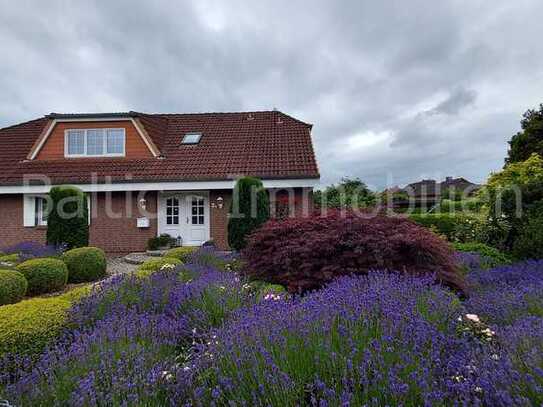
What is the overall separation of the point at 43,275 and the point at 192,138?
11.6 meters

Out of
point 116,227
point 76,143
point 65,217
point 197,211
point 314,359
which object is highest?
point 76,143

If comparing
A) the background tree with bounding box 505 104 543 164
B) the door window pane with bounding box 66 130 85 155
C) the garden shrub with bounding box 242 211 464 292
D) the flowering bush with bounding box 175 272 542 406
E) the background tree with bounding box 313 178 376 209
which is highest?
the background tree with bounding box 505 104 543 164

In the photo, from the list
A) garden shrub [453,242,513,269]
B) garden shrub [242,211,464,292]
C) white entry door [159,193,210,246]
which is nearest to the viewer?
garden shrub [242,211,464,292]

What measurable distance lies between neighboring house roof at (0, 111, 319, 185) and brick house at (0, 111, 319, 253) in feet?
0.13

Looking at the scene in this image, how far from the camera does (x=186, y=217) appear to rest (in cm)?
1575

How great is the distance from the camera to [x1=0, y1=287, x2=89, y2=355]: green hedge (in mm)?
3690

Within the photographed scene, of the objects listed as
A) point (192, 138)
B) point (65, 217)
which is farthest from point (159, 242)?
point (192, 138)

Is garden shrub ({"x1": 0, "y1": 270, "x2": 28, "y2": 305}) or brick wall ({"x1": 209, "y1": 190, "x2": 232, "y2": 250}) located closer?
garden shrub ({"x1": 0, "y1": 270, "x2": 28, "y2": 305})

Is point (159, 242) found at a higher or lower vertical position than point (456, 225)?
lower

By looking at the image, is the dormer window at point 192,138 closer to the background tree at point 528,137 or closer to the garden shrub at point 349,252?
the garden shrub at point 349,252

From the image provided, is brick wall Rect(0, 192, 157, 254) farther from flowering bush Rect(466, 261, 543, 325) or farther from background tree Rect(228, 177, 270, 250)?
flowering bush Rect(466, 261, 543, 325)

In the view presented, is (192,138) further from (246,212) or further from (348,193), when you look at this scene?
(348,193)

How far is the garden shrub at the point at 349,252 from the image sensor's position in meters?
5.30

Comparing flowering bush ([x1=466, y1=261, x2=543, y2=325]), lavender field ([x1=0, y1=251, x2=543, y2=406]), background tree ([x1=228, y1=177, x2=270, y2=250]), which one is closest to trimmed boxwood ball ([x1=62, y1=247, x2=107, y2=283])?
background tree ([x1=228, y1=177, x2=270, y2=250])
